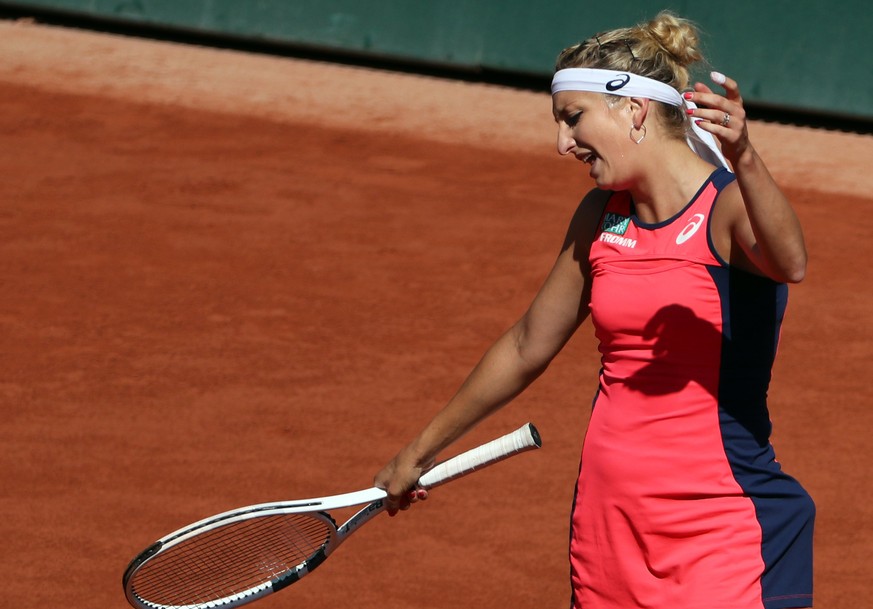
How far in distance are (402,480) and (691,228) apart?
97 cm

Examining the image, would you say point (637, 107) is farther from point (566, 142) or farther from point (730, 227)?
point (730, 227)

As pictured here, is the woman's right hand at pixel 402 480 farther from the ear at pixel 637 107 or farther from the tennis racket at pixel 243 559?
the ear at pixel 637 107

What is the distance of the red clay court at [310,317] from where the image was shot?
5.27m

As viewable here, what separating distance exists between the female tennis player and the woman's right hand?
0.51 m

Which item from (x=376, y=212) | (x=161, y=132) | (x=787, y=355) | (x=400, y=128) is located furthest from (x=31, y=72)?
(x=787, y=355)

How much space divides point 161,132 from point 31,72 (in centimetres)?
199

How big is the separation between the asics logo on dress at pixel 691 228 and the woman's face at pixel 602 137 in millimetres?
151

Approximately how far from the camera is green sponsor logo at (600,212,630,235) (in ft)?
9.71

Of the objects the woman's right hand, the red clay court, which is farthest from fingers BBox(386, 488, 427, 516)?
the red clay court

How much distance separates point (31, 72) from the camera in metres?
11.8

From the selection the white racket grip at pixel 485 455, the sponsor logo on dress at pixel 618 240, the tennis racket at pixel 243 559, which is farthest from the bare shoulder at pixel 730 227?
the tennis racket at pixel 243 559

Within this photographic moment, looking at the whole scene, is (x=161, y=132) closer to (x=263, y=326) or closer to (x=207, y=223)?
(x=207, y=223)

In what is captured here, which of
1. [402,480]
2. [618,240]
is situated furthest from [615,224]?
[402,480]

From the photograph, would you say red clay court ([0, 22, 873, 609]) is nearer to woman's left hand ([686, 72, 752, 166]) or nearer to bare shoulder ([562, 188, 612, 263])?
bare shoulder ([562, 188, 612, 263])
